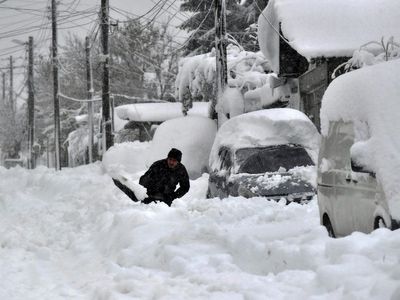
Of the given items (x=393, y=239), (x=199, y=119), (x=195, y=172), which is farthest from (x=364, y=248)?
(x=199, y=119)

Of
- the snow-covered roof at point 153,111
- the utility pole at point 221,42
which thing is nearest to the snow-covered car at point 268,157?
the utility pole at point 221,42

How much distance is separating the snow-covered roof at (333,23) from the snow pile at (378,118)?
8.99m

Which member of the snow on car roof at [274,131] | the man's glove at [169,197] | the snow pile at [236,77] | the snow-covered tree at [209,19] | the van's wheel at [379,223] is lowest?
the man's glove at [169,197]

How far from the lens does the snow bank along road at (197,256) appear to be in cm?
439

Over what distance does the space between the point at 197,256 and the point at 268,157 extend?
15.8 feet

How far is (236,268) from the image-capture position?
544cm

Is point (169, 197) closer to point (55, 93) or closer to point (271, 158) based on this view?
point (271, 158)

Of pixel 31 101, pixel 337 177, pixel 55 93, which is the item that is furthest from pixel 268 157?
pixel 31 101

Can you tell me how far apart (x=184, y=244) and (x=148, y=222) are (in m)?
1.83

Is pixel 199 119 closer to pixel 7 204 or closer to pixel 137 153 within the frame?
pixel 137 153

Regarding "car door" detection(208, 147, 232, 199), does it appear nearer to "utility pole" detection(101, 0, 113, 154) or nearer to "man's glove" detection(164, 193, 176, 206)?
"man's glove" detection(164, 193, 176, 206)

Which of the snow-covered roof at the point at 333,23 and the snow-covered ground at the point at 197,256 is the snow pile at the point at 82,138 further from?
the snow-covered ground at the point at 197,256

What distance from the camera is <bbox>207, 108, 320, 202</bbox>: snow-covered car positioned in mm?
9672

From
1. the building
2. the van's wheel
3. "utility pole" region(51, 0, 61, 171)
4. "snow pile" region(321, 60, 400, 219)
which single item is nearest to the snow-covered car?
"snow pile" region(321, 60, 400, 219)
